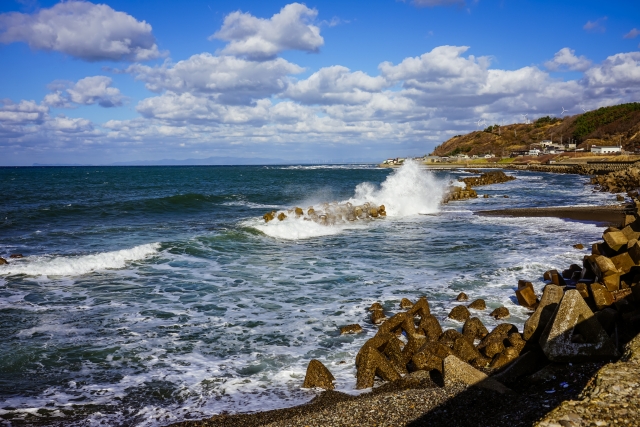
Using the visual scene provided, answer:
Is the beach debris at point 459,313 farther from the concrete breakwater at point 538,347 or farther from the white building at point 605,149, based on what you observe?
the white building at point 605,149

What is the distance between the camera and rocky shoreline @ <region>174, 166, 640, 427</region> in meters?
4.33

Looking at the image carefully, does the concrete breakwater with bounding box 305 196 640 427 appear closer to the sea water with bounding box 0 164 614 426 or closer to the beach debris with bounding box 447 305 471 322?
the beach debris with bounding box 447 305 471 322

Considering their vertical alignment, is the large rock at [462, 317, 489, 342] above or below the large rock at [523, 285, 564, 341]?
below

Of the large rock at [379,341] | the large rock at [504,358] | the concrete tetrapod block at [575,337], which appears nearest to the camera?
the concrete tetrapod block at [575,337]

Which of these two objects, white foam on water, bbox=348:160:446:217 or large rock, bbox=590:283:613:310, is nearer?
large rock, bbox=590:283:613:310

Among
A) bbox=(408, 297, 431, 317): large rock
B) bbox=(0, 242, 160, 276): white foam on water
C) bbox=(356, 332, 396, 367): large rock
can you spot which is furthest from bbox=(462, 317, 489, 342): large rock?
bbox=(0, 242, 160, 276): white foam on water

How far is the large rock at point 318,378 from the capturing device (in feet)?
25.6

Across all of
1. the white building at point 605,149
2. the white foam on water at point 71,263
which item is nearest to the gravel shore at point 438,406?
the white foam on water at point 71,263

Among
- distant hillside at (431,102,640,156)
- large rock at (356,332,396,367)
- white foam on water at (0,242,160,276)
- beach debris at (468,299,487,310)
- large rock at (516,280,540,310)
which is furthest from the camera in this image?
distant hillside at (431,102,640,156)

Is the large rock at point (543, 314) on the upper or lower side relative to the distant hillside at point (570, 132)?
lower

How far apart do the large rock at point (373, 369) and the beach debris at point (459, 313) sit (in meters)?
3.23

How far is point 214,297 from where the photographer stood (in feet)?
43.4

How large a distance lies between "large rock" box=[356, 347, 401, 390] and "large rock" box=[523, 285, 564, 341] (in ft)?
7.89

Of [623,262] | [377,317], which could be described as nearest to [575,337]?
[377,317]
